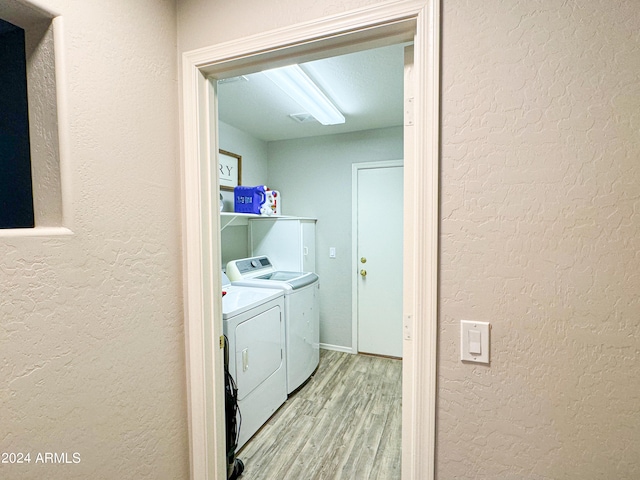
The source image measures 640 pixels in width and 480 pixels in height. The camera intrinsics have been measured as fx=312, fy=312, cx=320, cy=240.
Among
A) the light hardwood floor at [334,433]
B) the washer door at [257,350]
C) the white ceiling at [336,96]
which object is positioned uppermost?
the white ceiling at [336,96]

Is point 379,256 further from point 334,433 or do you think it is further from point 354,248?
point 334,433

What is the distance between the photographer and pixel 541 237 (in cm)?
80

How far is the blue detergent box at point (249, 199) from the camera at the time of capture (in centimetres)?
298

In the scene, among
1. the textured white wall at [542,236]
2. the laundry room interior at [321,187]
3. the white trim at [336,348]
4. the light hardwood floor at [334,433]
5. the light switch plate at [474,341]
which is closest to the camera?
the textured white wall at [542,236]

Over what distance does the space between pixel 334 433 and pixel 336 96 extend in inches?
98.5

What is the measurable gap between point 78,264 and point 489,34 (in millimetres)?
1272

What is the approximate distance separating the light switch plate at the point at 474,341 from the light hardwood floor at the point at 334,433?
138 centimetres

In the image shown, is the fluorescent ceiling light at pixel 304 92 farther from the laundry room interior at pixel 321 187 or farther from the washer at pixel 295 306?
the washer at pixel 295 306

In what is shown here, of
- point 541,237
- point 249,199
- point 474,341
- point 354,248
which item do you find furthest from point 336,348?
point 541,237

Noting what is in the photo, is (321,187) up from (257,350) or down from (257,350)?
up

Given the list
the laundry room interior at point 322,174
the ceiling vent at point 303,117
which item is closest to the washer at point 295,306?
the laundry room interior at point 322,174

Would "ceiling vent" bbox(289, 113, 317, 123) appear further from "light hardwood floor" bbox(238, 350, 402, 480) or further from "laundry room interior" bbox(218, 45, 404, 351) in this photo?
"light hardwood floor" bbox(238, 350, 402, 480)

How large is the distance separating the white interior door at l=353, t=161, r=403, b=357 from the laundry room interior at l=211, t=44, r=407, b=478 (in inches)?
0.4

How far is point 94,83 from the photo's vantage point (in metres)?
0.91
